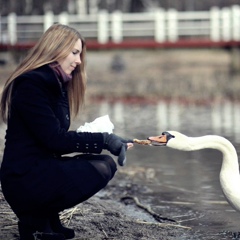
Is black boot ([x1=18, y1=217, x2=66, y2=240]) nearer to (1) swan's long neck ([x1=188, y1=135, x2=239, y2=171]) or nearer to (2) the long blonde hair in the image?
(2) the long blonde hair

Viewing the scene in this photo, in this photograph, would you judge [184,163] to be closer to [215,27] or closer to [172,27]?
[172,27]

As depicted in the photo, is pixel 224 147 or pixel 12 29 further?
pixel 12 29

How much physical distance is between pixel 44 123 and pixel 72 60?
1.59 feet

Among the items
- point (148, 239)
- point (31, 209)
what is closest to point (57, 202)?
point (31, 209)

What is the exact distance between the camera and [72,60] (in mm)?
5418

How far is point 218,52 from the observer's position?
32.0 m

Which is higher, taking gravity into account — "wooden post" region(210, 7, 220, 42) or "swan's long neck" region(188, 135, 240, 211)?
"swan's long neck" region(188, 135, 240, 211)

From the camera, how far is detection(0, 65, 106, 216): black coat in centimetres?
514

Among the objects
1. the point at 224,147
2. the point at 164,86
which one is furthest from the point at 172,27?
the point at 224,147

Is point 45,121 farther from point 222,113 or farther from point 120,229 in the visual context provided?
point 222,113

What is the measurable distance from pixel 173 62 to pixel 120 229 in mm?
25758

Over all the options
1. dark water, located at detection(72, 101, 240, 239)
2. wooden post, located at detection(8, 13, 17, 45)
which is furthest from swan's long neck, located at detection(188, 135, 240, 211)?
wooden post, located at detection(8, 13, 17, 45)

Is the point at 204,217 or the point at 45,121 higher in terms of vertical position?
the point at 45,121

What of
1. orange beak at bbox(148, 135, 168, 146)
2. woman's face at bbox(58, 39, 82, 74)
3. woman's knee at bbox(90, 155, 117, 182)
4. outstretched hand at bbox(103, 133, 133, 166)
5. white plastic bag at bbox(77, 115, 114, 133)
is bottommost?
woman's knee at bbox(90, 155, 117, 182)
